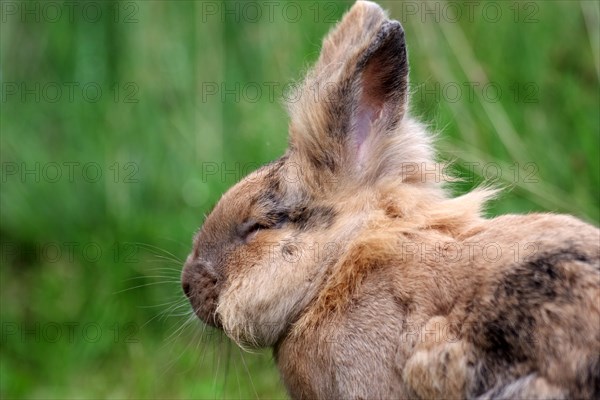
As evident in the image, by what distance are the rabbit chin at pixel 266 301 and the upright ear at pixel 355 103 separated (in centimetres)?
42

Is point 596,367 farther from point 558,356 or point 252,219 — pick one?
point 252,219

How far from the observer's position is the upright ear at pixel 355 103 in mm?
3570

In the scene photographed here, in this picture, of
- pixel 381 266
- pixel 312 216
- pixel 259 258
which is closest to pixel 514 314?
pixel 381 266

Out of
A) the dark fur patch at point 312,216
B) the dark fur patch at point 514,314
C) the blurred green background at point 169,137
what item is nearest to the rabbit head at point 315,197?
the dark fur patch at point 312,216

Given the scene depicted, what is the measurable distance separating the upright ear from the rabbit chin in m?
0.42

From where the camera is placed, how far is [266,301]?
3615mm

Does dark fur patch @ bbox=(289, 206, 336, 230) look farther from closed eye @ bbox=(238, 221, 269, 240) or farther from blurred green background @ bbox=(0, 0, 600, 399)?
blurred green background @ bbox=(0, 0, 600, 399)

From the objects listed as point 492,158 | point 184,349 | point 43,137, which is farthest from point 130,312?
point 492,158

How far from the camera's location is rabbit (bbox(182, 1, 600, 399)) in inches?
118

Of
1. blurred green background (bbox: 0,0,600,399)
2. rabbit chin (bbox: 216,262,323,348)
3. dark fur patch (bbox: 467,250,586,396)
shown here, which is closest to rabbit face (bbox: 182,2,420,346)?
rabbit chin (bbox: 216,262,323,348)

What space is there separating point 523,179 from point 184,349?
2014 mm

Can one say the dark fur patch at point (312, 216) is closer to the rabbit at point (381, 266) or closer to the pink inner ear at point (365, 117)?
the rabbit at point (381, 266)

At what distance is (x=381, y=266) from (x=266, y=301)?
0.46m

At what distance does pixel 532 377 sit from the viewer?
9.66ft
